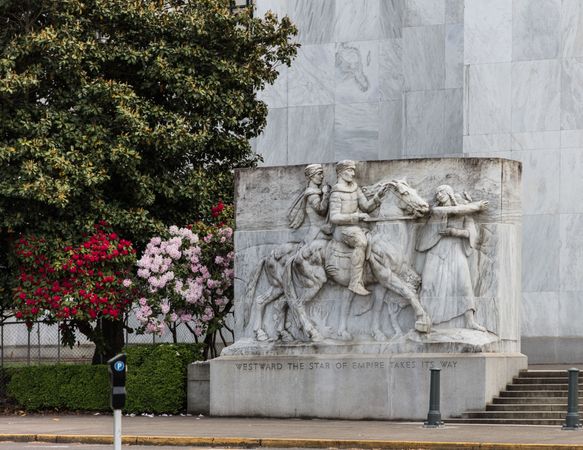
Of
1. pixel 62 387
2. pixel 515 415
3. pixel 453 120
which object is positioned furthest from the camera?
pixel 453 120

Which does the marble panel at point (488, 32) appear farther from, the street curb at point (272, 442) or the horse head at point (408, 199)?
the street curb at point (272, 442)

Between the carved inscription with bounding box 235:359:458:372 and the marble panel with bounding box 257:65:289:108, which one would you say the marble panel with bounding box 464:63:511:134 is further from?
the carved inscription with bounding box 235:359:458:372

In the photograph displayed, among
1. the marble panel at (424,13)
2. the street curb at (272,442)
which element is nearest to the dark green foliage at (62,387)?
the street curb at (272,442)

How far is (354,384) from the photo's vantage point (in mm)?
25625

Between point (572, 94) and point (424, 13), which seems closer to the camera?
point (572, 94)

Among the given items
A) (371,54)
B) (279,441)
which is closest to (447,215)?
(279,441)

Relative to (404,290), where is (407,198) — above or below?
above

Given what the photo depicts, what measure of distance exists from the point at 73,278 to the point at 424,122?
11.5 m

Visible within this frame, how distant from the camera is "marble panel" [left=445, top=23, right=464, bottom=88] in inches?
1414

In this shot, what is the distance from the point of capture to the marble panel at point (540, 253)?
105 feet

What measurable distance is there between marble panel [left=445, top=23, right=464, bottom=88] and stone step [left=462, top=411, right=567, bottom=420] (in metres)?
13.2

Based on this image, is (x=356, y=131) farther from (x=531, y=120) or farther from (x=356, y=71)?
(x=531, y=120)

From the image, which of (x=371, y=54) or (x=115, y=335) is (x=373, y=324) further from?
(x=371, y=54)

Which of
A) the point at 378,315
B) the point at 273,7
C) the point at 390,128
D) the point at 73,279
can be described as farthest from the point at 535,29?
the point at 73,279
